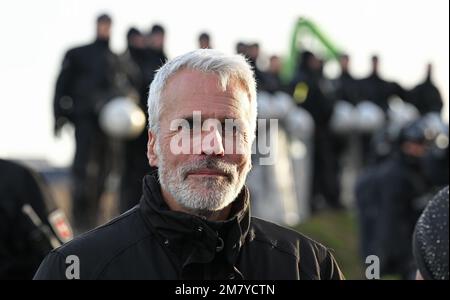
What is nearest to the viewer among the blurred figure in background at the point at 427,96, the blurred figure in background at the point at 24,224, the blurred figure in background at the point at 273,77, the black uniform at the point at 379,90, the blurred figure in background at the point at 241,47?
the blurred figure in background at the point at 24,224

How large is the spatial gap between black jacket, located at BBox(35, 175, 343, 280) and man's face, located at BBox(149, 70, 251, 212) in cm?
6

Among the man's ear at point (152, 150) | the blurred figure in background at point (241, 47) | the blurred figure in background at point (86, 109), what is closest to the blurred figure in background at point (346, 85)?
the blurred figure in background at point (241, 47)

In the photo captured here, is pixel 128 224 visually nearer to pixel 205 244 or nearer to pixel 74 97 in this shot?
pixel 205 244

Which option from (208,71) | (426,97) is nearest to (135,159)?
(426,97)

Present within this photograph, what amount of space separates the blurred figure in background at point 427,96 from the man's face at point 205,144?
14362mm

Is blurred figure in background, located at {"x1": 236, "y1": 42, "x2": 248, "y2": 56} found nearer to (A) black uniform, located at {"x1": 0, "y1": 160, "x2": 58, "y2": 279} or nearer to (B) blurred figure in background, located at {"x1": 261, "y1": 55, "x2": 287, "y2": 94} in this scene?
(B) blurred figure in background, located at {"x1": 261, "y1": 55, "x2": 287, "y2": 94}

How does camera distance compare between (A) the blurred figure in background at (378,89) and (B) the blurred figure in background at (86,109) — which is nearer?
(B) the blurred figure in background at (86,109)

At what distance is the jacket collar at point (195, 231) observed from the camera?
2916 millimetres

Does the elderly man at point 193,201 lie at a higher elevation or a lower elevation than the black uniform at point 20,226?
higher

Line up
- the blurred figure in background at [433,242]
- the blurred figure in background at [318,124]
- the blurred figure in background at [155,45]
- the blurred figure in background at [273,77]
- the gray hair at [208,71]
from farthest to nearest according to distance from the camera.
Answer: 1. the blurred figure in background at [318,124]
2. the blurred figure in background at [273,77]
3. the blurred figure in background at [155,45]
4. the blurred figure in background at [433,242]
5. the gray hair at [208,71]

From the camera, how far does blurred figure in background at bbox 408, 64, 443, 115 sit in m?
17.2

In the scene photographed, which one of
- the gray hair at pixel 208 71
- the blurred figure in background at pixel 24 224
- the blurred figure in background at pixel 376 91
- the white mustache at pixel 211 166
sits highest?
the gray hair at pixel 208 71

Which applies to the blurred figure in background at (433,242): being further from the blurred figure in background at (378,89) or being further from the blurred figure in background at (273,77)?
the blurred figure in background at (378,89)

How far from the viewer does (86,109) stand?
35.5 feet
